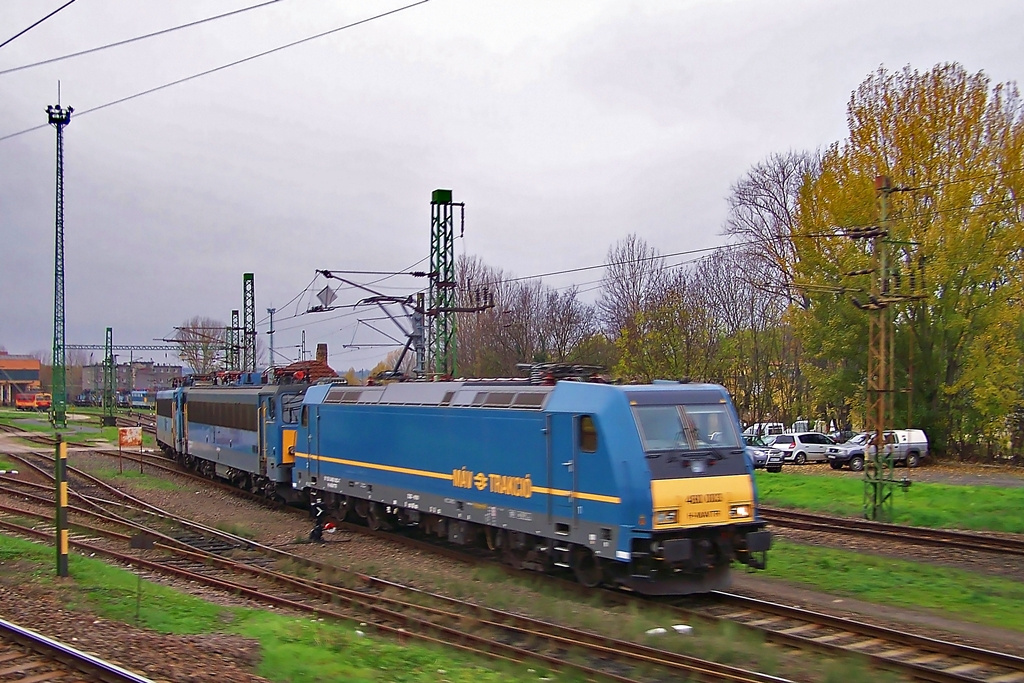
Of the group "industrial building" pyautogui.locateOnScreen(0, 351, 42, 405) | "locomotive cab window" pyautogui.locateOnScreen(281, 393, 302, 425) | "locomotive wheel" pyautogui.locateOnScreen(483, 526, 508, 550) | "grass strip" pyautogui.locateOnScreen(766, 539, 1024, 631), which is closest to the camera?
"grass strip" pyautogui.locateOnScreen(766, 539, 1024, 631)

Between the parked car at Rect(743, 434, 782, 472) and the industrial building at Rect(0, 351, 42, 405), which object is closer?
the parked car at Rect(743, 434, 782, 472)

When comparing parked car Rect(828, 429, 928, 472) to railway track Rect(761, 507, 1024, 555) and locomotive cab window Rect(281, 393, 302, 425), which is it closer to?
railway track Rect(761, 507, 1024, 555)

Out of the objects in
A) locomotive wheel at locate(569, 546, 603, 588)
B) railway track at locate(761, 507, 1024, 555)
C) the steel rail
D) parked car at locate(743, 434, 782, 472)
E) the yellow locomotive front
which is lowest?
parked car at locate(743, 434, 782, 472)

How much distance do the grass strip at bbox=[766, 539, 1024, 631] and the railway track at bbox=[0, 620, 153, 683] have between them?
10.1 m

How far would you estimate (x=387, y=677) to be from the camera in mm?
9031

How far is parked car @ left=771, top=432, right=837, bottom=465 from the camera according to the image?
1642 inches

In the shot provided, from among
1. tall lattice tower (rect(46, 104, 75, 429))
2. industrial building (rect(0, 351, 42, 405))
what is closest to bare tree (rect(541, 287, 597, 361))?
tall lattice tower (rect(46, 104, 75, 429))

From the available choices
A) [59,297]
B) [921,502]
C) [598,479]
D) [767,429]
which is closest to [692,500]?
[598,479]

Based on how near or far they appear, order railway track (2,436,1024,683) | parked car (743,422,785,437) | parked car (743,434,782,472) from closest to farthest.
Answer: railway track (2,436,1024,683) < parked car (743,434,782,472) < parked car (743,422,785,437)

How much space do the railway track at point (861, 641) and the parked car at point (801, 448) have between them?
30199 mm

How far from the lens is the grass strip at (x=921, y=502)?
20719 millimetres

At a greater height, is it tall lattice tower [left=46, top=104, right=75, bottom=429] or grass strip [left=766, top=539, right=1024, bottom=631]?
tall lattice tower [left=46, top=104, right=75, bottom=429]

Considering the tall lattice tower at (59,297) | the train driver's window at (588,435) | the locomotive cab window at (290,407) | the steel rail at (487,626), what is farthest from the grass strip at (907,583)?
the tall lattice tower at (59,297)

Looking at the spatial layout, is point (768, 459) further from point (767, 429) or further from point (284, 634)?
point (284, 634)
